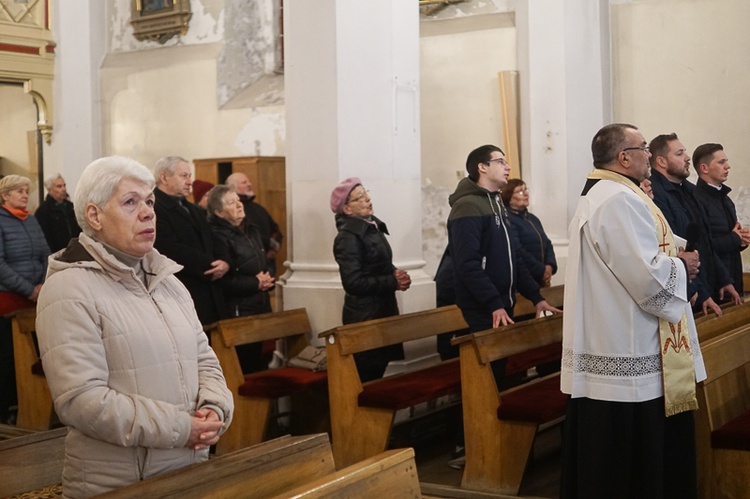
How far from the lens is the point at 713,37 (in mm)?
Result: 9414

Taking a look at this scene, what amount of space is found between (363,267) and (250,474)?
3013mm

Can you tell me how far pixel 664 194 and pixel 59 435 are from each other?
3.65 m

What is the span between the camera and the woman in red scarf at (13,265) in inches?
264

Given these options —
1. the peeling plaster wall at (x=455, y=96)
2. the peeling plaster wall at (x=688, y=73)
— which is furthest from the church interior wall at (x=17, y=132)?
the peeling plaster wall at (x=688, y=73)

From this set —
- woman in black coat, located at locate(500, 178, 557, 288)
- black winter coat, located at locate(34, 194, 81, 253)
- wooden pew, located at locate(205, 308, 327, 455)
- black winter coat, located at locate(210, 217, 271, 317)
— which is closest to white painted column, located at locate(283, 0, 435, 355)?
black winter coat, located at locate(210, 217, 271, 317)

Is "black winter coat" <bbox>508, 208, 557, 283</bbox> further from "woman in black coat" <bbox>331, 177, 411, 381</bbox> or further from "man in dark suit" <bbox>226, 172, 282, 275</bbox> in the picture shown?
"man in dark suit" <bbox>226, 172, 282, 275</bbox>

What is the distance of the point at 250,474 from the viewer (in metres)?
2.71

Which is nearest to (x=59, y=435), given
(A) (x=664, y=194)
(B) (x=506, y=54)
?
(A) (x=664, y=194)

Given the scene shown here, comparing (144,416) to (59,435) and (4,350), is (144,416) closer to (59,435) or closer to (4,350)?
(59,435)

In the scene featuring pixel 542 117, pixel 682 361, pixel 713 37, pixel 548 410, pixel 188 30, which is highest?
pixel 188 30

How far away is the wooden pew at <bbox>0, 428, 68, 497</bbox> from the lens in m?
3.38

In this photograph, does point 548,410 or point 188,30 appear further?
point 188,30

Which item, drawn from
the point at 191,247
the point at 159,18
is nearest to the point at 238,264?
the point at 191,247

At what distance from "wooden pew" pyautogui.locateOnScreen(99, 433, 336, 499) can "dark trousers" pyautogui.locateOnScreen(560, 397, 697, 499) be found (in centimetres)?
118
